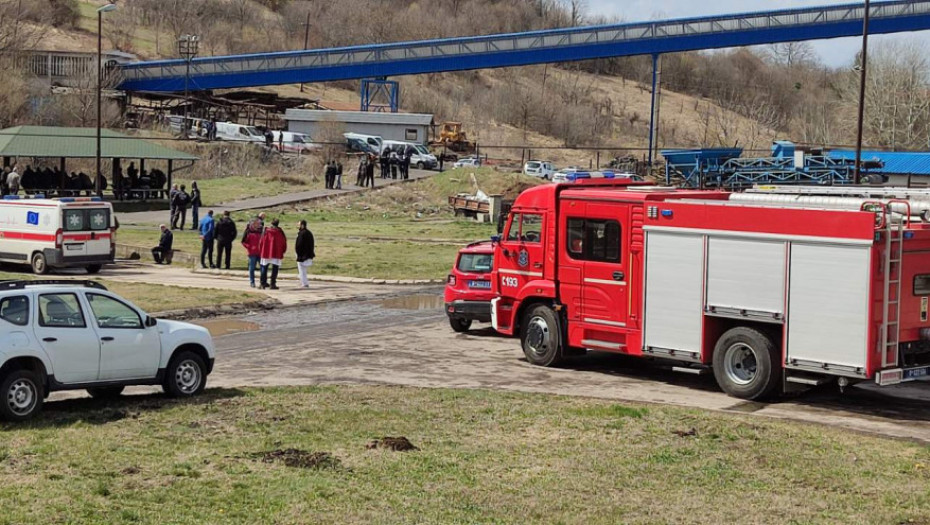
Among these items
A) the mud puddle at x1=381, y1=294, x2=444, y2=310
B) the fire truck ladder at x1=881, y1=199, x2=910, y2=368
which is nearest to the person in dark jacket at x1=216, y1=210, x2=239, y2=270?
the mud puddle at x1=381, y1=294, x2=444, y2=310

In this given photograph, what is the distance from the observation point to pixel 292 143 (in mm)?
73938

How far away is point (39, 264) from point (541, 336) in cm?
1709

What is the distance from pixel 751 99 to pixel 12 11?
8555 cm

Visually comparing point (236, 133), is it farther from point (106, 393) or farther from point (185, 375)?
Result: point (185, 375)

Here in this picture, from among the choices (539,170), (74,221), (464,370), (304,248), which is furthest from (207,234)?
(539,170)

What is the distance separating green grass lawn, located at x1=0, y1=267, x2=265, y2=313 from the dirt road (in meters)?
1.24

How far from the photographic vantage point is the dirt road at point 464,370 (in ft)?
54.4

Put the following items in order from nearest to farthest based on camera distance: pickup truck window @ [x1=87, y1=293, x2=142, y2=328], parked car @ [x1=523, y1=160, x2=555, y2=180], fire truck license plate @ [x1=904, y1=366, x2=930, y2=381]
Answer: pickup truck window @ [x1=87, y1=293, x2=142, y2=328] < fire truck license plate @ [x1=904, y1=366, x2=930, y2=381] < parked car @ [x1=523, y1=160, x2=555, y2=180]

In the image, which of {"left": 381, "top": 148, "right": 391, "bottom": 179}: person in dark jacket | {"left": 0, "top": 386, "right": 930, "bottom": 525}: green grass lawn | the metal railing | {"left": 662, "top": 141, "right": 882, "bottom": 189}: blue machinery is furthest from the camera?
the metal railing

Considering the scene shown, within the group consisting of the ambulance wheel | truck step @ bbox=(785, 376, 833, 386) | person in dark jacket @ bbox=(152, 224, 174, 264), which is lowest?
truck step @ bbox=(785, 376, 833, 386)

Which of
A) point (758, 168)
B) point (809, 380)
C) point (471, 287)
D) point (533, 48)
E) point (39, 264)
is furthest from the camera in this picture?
point (533, 48)

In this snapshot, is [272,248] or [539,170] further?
[539,170]

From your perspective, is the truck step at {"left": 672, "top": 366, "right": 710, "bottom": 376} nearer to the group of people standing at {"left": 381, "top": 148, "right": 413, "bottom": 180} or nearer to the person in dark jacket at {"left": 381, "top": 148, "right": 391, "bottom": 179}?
the group of people standing at {"left": 381, "top": 148, "right": 413, "bottom": 180}

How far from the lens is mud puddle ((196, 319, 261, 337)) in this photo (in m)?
23.6
